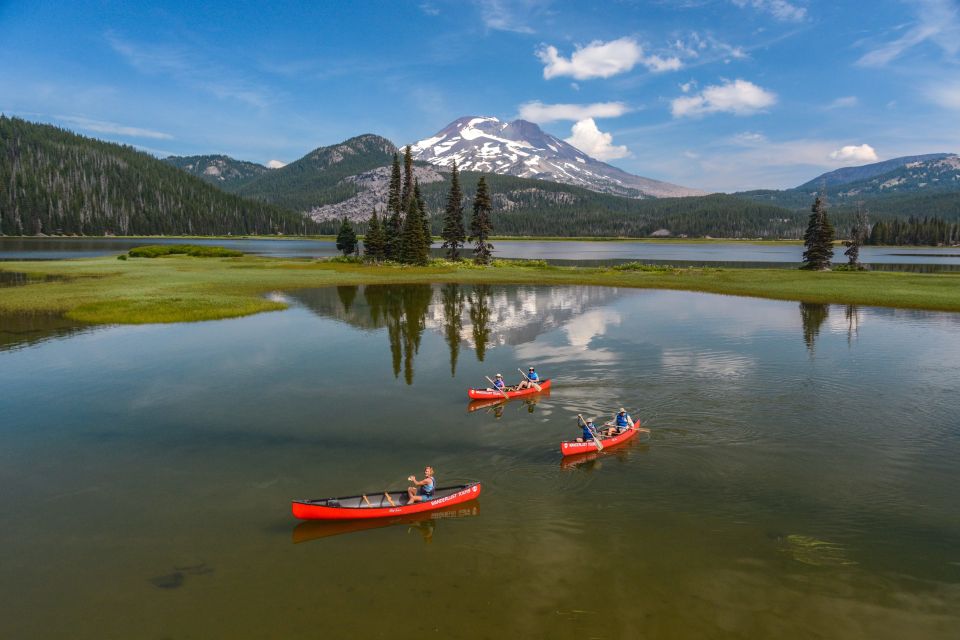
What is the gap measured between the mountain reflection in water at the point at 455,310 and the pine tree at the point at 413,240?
2494 centimetres

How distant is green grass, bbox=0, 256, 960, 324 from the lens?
51188mm

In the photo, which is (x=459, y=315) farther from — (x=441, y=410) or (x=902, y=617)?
(x=902, y=617)

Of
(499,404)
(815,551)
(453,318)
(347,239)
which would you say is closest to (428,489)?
(499,404)

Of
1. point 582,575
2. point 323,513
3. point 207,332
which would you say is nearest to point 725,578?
point 582,575

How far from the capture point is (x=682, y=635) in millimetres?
12016

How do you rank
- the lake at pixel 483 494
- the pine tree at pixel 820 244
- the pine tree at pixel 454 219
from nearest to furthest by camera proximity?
the lake at pixel 483 494 → the pine tree at pixel 820 244 → the pine tree at pixel 454 219

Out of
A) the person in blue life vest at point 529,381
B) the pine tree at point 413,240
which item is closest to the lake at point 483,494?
the person in blue life vest at point 529,381

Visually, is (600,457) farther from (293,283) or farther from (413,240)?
(413,240)

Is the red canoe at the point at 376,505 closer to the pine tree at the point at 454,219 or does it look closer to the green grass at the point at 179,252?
the pine tree at the point at 454,219

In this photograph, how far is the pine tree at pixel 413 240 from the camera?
10028 centimetres

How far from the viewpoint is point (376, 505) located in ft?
55.0

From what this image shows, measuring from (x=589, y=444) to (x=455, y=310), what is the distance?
36.3m

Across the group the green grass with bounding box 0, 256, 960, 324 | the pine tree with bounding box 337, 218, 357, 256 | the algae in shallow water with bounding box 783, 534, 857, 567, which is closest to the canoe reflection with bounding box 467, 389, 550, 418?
the algae in shallow water with bounding box 783, 534, 857, 567

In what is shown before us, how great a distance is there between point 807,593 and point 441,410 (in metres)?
16.6
